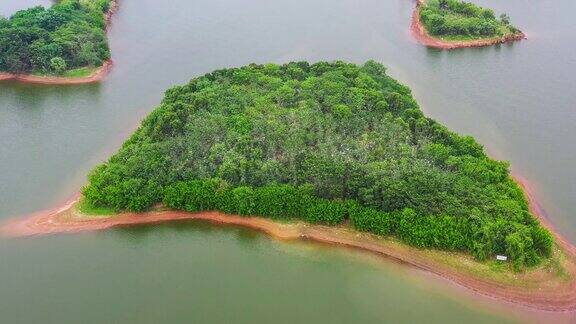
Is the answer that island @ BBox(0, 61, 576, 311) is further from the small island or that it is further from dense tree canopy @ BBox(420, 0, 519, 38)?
dense tree canopy @ BBox(420, 0, 519, 38)

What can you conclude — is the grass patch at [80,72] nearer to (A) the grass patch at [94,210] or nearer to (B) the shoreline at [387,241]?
(B) the shoreline at [387,241]

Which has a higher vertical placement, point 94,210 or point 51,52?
point 51,52

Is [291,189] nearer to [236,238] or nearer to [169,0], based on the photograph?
[236,238]

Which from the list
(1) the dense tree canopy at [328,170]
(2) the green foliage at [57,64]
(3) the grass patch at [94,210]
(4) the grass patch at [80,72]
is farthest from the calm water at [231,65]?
(1) the dense tree canopy at [328,170]

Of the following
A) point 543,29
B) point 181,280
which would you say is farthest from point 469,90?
point 181,280

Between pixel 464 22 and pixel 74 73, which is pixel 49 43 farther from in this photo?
pixel 464 22

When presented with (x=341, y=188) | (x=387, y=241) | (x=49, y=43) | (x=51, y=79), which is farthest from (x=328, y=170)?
(x=49, y=43)
